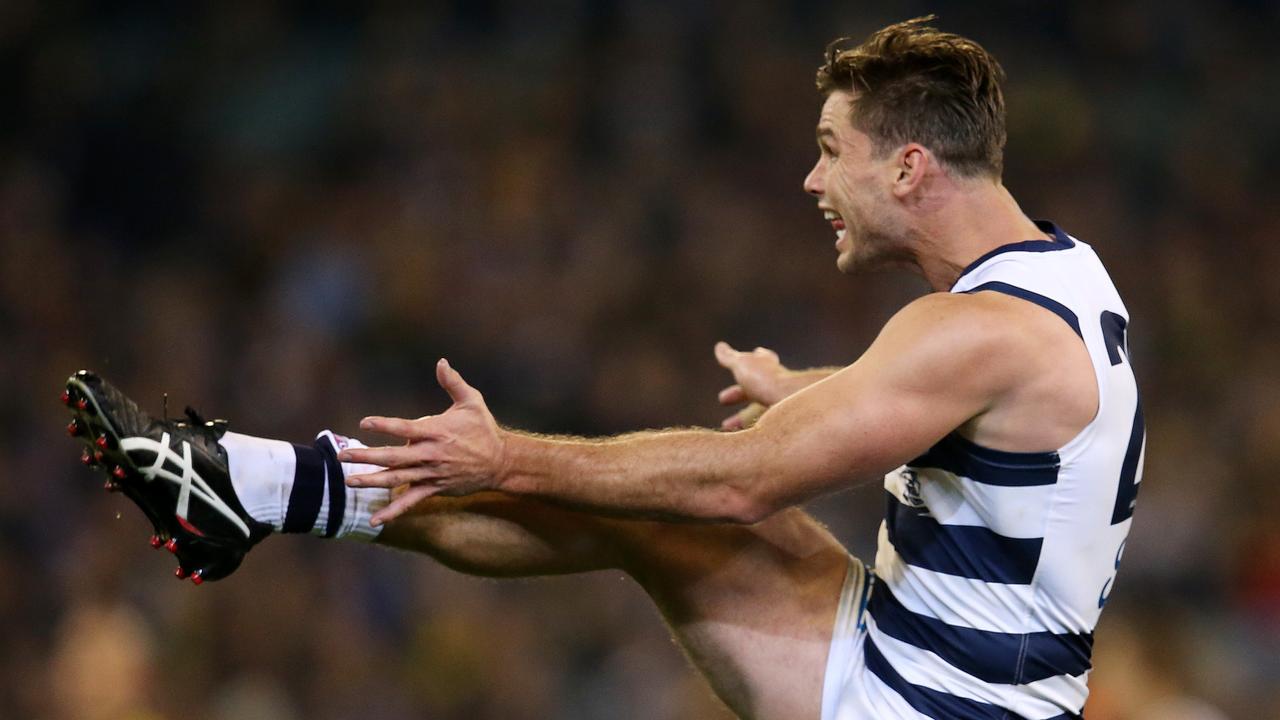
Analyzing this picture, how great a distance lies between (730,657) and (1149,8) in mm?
7772

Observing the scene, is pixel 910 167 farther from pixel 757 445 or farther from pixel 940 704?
pixel 940 704

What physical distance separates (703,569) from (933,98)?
1.12 m

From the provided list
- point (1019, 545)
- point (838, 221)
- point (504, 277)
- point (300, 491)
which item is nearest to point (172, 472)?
point (300, 491)

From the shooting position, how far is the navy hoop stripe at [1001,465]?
292cm

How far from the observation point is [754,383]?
391 centimetres

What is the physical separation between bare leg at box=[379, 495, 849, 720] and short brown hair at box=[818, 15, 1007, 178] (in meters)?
0.90

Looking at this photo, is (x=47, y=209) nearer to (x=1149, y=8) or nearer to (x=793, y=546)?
(x=793, y=546)

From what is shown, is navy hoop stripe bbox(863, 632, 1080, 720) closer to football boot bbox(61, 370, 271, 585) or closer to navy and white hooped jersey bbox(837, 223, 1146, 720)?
navy and white hooped jersey bbox(837, 223, 1146, 720)

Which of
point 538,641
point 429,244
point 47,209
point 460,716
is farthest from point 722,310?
point 47,209

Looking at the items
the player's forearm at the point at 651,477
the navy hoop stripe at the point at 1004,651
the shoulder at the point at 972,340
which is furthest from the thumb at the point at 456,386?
the navy hoop stripe at the point at 1004,651

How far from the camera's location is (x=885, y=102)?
10.3 ft

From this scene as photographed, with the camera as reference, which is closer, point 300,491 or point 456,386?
point 456,386

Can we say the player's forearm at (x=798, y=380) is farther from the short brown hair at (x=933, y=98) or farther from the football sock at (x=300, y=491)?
the football sock at (x=300, y=491)

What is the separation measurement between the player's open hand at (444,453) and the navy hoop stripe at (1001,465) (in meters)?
0.92
